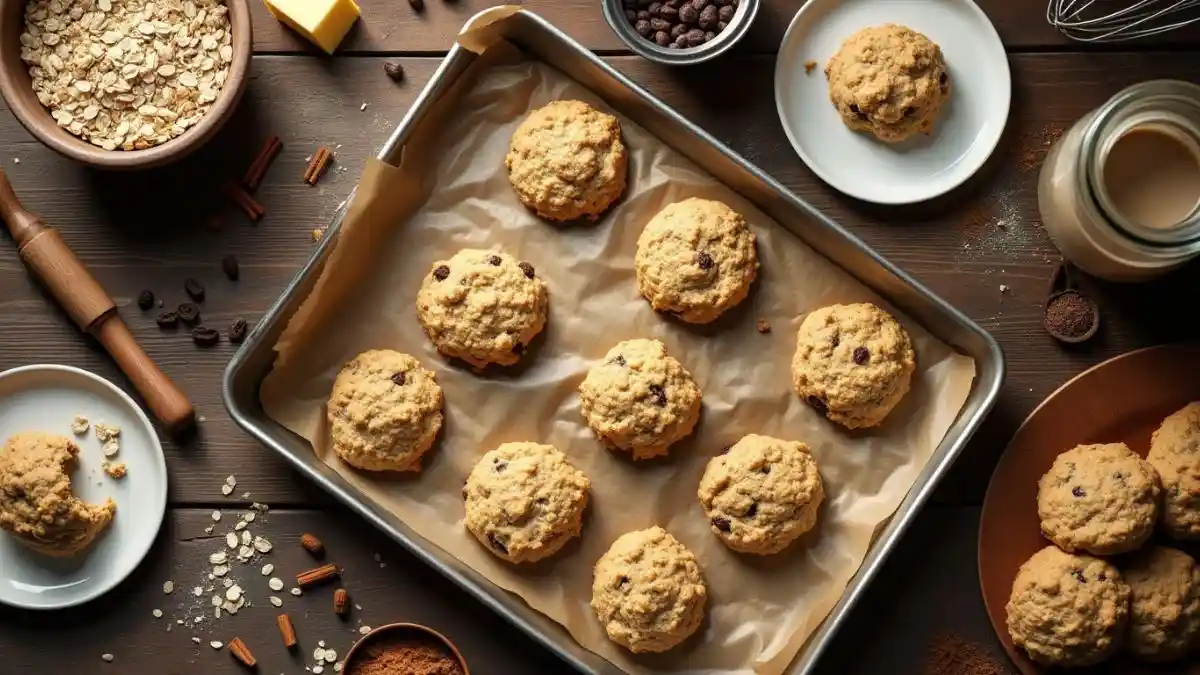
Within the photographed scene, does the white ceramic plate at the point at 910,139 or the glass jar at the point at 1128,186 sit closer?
the glass jar at the point at 1128,186

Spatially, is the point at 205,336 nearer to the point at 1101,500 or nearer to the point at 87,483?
the point at 87,483

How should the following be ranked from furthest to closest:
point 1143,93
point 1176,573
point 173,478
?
point 173,478 → point 1176,573 → point 1143,93

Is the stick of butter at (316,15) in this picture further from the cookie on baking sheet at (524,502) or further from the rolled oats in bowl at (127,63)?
the cookie on baking sheet at (524,502)

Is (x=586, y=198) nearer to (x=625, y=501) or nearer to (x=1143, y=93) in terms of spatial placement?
(x=625, y=501)

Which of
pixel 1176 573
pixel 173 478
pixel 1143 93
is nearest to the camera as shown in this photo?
pixel 1143 93

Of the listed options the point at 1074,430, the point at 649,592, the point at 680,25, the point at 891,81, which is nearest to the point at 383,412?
the point at 649,592

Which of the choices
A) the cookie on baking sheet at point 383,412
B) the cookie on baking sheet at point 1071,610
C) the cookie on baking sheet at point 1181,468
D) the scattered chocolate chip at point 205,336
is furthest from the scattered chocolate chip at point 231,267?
the cookie on baking sheet at point 1181,468

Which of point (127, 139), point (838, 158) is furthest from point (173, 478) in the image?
point (838, 158)

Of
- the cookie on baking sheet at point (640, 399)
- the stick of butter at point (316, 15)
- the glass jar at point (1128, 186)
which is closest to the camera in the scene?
the glass jar at point (1128, 186)
